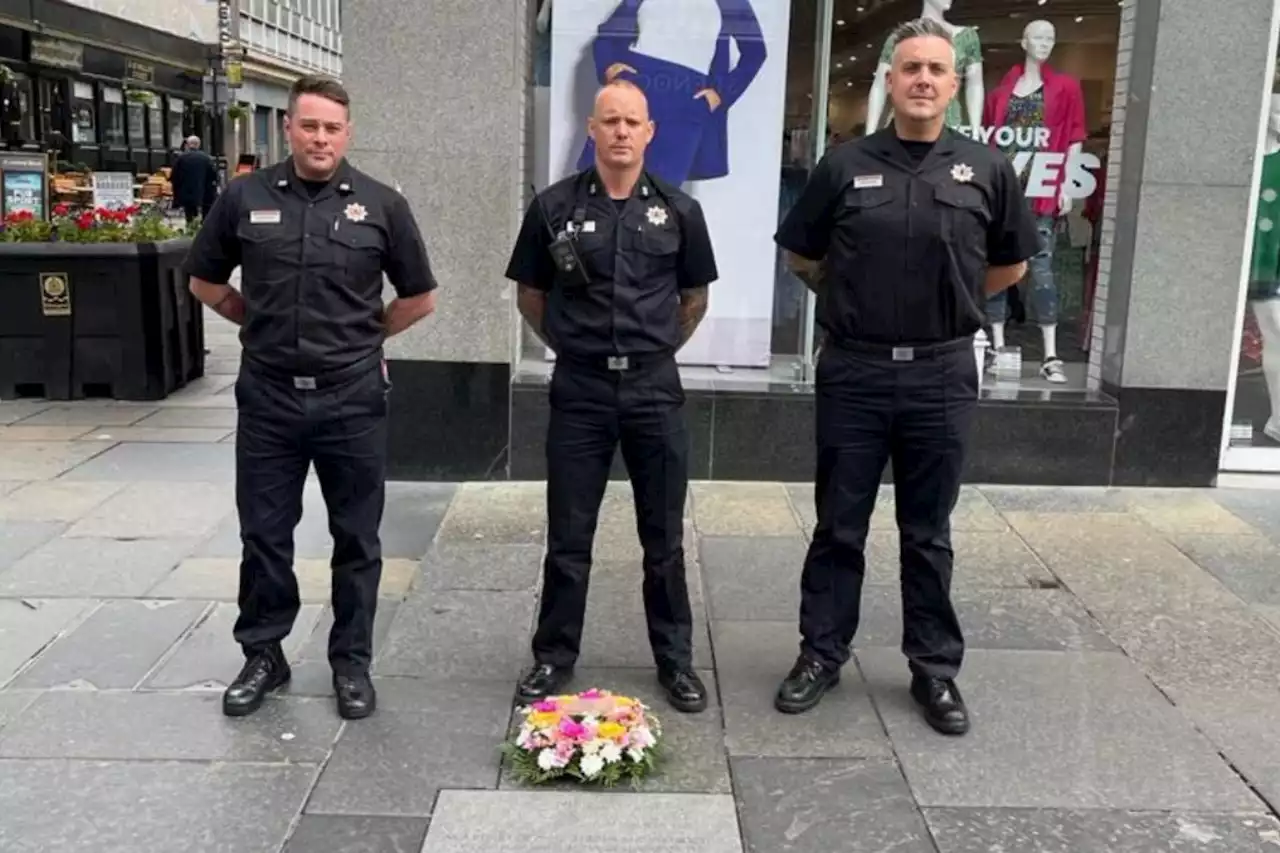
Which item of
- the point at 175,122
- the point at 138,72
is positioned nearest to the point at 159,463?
the point at 138,72

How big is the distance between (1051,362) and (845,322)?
3.96 m

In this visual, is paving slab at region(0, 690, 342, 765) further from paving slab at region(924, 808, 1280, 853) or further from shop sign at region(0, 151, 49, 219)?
shop sign at region(0, 151, 49, 219)

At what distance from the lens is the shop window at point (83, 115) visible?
92.3 ft

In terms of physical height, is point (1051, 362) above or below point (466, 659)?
above

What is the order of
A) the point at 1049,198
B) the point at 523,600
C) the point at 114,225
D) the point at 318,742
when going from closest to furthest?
the point at 318,742, the point at 523,600, the point at 1049,198, the point at 114,225

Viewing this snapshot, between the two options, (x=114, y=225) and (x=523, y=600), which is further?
(x=114, y=225)

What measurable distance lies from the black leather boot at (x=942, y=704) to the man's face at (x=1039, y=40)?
178 inches

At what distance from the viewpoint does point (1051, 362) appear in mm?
7555

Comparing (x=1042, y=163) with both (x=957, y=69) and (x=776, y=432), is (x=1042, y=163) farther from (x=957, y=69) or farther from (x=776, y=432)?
(x=776, y=432)

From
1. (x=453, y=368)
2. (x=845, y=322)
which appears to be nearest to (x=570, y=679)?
(x=845, y=322)

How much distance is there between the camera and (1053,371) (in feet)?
24.7

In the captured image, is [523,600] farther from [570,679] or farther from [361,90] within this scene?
[361,90]

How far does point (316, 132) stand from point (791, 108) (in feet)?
13.4

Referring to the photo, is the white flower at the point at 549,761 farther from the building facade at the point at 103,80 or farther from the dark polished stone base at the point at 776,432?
the building facade at the point at 103,80
